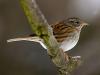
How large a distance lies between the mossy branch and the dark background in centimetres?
160

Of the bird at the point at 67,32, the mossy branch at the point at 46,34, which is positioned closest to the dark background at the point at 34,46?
the bird at the point at 67,32

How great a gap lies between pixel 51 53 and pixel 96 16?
2.21 meters

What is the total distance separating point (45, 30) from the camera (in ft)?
5.03

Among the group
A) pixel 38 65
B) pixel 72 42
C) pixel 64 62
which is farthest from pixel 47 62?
pixel 64 62

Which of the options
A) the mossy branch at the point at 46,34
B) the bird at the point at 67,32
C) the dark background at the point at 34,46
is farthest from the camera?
the dark background at the point at 34,46

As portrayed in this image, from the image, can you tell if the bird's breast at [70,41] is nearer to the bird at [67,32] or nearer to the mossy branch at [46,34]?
the bird at [67,32]

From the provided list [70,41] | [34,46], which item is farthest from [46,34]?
[34,46]

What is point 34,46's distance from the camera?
3666 mm

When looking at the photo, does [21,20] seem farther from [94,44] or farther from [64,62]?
[64,62]

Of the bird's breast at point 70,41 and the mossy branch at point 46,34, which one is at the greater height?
the mossy branch at point 46,34

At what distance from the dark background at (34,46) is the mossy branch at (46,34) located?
1.60 meters

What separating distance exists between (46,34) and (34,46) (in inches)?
83.0

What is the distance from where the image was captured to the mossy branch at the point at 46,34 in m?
1.41

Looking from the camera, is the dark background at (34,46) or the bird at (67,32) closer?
the bird at (67,32)
